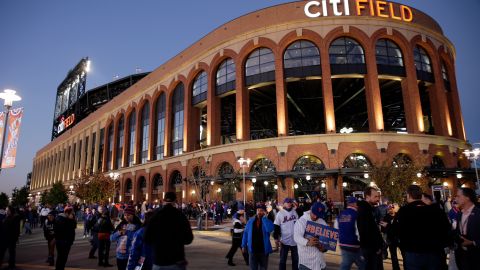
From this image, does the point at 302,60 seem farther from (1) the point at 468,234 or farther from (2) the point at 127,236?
(1) the point at 468,234

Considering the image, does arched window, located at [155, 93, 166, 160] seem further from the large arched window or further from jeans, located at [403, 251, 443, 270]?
jeans, located at [403, 251, 443, 270]

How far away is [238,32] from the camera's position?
34.5m

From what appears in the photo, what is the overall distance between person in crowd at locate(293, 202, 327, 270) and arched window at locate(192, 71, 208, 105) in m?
32.6

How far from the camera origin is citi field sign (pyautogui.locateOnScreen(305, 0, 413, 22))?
1228 inches

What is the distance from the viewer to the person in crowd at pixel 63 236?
27.7 feet

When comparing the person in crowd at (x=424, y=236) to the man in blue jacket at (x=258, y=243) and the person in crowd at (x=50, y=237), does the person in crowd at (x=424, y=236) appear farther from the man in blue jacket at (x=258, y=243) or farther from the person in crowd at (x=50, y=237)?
the person in crowd at (x=50, y=237)

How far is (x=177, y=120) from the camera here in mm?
41406

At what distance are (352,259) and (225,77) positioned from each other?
3134 centimetres

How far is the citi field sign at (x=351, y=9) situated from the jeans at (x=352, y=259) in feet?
96.0

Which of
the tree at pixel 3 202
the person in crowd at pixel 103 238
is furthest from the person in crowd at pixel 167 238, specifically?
the tree at pixel 3 202

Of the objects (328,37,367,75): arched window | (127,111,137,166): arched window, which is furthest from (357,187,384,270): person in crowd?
(127,111,137,166): arched window

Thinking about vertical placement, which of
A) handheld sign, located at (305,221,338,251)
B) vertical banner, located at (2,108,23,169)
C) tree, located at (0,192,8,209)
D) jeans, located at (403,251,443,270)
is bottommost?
jeans, located at (403,251,443,270)

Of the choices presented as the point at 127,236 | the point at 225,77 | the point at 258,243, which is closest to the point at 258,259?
the point at 258,243

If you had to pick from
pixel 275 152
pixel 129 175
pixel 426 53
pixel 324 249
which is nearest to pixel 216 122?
pixel 275 152
